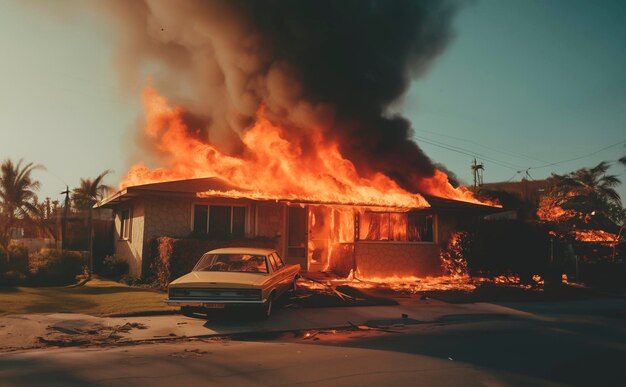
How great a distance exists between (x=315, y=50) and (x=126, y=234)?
990 cm

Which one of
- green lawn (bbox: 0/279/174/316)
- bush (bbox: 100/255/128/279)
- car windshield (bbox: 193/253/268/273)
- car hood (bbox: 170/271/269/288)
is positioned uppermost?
car windshield (bbox: 193/253/268/273)

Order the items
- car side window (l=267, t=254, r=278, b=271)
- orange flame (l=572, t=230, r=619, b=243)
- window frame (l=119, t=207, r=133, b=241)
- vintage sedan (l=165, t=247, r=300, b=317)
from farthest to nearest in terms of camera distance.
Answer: orange flame (l=572, t=230, r=619, b=243)
window frame (l=119, t=207, r=133, b=241)
car side window (l=267, t=254, r=278, b=271)
vintage sedan (l=165, t=247, r=300, b=317)

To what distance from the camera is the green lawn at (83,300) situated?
9.86 meters

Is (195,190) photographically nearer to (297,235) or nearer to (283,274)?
(297,235)

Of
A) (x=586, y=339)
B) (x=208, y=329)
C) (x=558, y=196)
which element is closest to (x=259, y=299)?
(x=208, y=329)

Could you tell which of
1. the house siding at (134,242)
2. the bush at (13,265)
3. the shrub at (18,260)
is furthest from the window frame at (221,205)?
the shrub at (18,260)

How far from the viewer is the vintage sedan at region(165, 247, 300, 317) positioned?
28.2ft

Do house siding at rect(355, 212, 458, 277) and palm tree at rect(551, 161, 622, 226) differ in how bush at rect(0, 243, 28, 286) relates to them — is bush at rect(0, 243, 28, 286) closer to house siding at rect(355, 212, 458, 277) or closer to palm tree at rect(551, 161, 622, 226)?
house siding at rect(355, 212, 458, 277)

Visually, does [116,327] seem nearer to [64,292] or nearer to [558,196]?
[64,292]

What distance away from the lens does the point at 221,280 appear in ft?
28.9

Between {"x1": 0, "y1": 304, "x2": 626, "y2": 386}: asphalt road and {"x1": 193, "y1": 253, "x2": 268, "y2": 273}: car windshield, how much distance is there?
6.31 feet

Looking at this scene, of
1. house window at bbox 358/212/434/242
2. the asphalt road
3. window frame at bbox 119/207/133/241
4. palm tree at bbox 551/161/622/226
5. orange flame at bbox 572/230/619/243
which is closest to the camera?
the asphalt road

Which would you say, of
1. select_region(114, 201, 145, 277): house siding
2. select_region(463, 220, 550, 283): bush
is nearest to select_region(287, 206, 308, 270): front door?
select_region(114, 201, 145, 277): house siding

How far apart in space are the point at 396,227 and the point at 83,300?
10486mm
